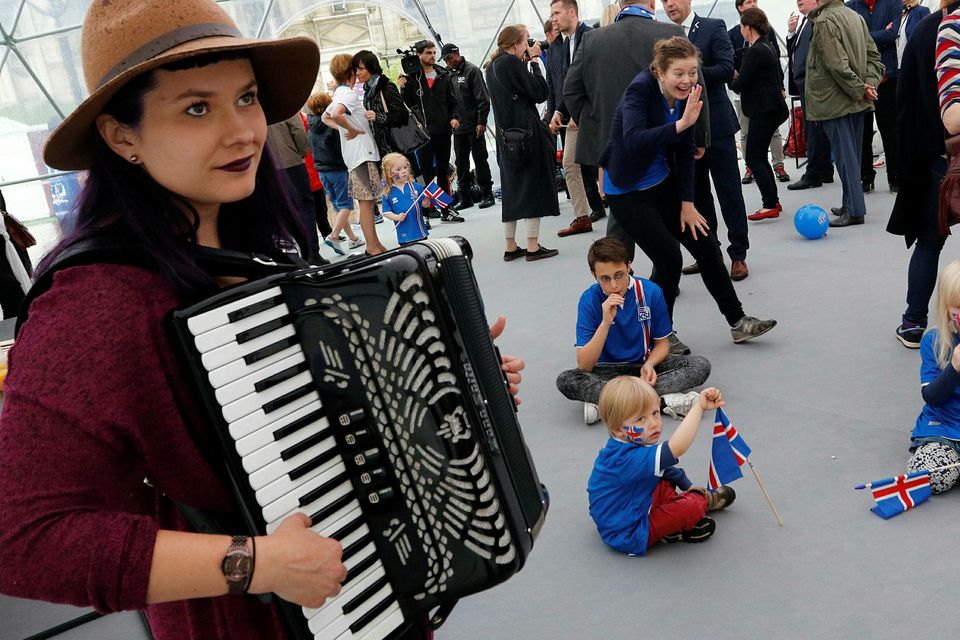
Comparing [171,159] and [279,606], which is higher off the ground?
[171,159]

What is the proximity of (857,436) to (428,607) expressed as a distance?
2.51m

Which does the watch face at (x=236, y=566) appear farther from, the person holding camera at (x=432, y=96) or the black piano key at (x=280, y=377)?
the person holding camera at (x=432, y=96)

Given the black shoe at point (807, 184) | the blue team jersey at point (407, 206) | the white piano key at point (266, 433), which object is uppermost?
the white piano key at point (266, 433)

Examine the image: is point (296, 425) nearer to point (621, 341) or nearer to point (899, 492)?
point (899, 492)

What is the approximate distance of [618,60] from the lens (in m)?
5.25

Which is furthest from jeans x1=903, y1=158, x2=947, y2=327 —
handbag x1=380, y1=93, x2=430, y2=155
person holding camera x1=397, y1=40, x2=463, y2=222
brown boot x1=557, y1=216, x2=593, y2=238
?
person holding camera x1=397, y1=40, x2=463, y2=222

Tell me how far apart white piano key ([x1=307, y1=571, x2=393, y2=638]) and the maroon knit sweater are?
8.8 inches

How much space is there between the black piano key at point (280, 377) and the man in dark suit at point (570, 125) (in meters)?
6.14

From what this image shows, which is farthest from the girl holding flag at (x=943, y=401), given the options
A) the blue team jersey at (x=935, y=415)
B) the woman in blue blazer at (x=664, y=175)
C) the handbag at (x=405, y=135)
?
the handbag at (x=405, y=135)

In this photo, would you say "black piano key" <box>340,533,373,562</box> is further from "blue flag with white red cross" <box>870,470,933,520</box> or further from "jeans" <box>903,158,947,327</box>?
"jeans" <box>903,158,947,327</box>

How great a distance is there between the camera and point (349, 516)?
1169mm

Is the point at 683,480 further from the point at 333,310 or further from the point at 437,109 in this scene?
the point at 437,109

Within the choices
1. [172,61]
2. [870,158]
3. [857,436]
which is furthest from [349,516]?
[870,158]

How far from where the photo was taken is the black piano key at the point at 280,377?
3.55 ft
